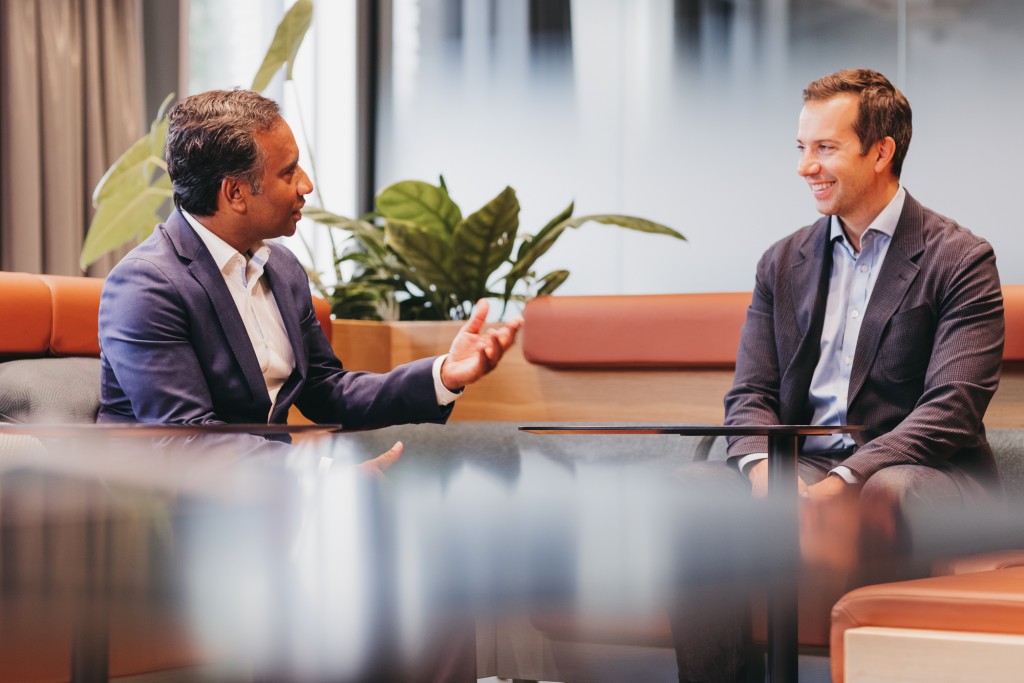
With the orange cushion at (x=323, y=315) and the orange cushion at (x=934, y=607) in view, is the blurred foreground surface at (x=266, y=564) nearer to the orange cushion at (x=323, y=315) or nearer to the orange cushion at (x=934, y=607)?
the orange cushion at (x=934, y=607)

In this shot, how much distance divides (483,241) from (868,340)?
945 millimetres

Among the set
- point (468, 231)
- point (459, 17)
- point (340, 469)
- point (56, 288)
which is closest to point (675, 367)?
point (468, 231)

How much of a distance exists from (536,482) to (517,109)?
2294mm

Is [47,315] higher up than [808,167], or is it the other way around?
[808,167]

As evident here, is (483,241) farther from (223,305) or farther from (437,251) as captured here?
(223,305)

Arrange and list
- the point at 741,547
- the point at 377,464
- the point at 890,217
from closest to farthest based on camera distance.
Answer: the point at 741,547 → the point at 377,464 → the point at 890,217

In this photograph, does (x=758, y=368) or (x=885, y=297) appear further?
(x=758, y=368)

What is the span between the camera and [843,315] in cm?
181

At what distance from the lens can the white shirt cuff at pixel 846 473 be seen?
1566mm

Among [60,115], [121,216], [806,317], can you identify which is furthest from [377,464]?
[60,115]

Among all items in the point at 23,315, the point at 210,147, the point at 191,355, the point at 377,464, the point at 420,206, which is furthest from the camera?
the point at 420,206

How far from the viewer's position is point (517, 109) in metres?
4.15

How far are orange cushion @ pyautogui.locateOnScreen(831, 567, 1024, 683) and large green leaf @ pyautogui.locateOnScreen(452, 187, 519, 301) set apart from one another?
4.60ft

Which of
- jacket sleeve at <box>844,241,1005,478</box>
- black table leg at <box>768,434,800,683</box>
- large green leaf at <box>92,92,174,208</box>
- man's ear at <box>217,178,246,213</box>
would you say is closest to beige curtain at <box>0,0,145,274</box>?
large green leaf at <box>92,92,174,208</box>
